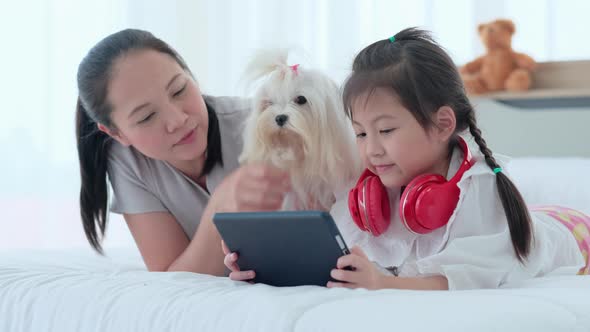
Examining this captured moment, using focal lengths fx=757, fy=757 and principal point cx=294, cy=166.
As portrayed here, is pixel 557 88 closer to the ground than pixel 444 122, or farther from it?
closer to the ground

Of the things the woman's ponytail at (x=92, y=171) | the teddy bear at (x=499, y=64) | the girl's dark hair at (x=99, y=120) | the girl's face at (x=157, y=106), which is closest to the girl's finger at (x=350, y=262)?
the girl's face at (x=157, y=106)

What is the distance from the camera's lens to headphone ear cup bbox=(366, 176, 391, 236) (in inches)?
53.7

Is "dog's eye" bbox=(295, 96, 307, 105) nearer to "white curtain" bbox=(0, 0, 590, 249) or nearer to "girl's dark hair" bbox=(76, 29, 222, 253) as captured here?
"girl's dark hair" bbox=(76, 29, 222, 253)

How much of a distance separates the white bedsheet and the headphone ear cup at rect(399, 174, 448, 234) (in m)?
0.18

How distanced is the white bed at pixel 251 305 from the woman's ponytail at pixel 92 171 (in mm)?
370

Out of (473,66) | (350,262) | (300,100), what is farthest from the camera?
(473,66)

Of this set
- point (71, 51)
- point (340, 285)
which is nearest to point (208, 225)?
point (340, 285)

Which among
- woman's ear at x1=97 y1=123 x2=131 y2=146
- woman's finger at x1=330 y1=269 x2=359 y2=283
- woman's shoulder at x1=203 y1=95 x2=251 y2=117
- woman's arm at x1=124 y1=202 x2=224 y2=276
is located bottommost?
woman's arm at x1=124 y1=202 x2=224 y2=276

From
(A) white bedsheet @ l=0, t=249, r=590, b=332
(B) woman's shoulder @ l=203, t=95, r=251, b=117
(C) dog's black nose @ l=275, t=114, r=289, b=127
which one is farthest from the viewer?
(B) woman's shoulder @ l=203, t=95, r=251, b=117

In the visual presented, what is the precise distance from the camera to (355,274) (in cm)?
113

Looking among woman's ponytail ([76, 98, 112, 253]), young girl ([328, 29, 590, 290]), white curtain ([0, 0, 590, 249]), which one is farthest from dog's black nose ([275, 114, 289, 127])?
white curtain ([0, 0, 590, 249])

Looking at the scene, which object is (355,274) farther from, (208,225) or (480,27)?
(480,27)

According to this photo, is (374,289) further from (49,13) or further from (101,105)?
(49,13)

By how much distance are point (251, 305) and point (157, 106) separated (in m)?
0.69
